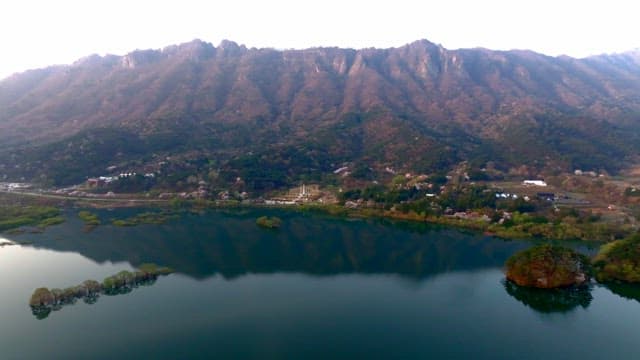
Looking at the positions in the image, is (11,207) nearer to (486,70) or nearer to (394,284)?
(394,284)

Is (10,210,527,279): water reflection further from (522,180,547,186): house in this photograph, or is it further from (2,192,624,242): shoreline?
(522,180,547,186): house

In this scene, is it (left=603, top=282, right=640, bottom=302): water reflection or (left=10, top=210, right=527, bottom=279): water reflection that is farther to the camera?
(left=10, top=210, right=527, bottom=279): water reflection

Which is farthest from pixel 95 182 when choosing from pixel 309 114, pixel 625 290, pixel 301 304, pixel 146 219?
pixel 625 290

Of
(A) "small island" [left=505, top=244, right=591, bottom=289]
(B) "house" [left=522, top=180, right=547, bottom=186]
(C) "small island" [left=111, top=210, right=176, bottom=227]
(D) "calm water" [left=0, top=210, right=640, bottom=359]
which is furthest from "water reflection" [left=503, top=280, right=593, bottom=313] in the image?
(B) "house" [left=522, top=180, right=547, bottom=186]

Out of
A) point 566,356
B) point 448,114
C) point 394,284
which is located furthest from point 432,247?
point 448,114

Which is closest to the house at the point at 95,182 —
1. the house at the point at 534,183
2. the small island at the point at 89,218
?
the small island at the point at 89,218

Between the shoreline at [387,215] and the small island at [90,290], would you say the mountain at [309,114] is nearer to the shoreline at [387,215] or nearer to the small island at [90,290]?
the shoreline at [387,215]

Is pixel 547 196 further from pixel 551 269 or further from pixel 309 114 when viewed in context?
pixel 309 114
